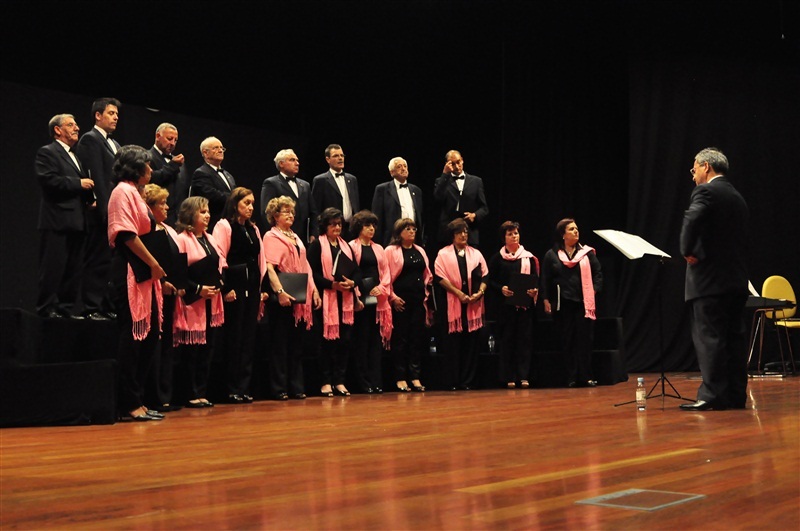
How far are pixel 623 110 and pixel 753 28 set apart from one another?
154 cm

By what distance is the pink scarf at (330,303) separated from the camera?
6828 mm

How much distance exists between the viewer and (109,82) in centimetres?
780

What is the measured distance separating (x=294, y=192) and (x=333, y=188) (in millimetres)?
414

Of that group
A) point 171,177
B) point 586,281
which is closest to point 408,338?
point 586,281

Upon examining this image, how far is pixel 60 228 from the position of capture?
17.3ft

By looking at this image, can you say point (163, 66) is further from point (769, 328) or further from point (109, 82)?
point (769, 328)

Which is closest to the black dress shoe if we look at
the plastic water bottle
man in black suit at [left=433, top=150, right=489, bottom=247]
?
the plastic water bottle

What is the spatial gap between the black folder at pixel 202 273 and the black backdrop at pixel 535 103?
2.86 m

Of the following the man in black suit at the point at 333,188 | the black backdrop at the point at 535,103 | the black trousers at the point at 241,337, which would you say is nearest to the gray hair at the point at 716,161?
the black trousers at the point at 241,337

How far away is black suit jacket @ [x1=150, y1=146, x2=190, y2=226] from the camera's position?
6164mm

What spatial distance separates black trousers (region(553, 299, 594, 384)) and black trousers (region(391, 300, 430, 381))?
1.21 meters

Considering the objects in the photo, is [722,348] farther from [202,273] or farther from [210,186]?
[210,186]

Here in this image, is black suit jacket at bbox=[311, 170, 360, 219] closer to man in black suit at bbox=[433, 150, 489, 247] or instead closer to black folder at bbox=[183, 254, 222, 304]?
man in black suit at bbox=[433, 150, 489, 247]

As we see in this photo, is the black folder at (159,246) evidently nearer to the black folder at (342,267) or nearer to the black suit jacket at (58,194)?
the black suit jacket at (58,194)
